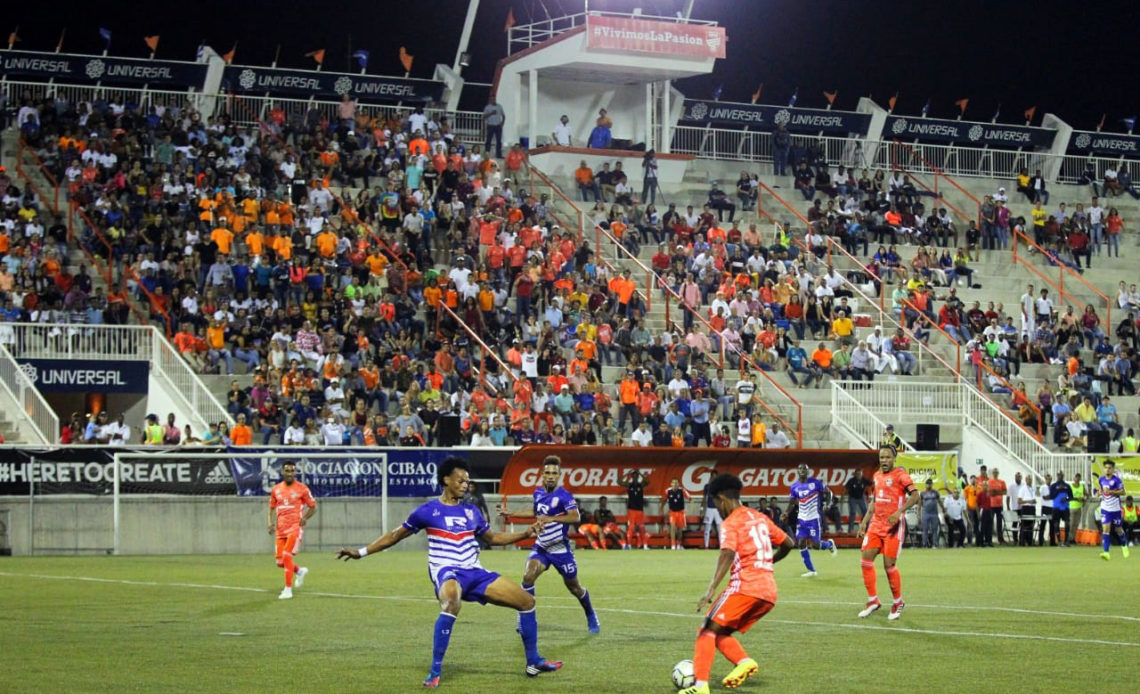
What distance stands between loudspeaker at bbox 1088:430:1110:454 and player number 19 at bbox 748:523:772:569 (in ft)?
104

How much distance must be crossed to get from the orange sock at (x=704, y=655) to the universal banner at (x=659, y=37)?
134 feet

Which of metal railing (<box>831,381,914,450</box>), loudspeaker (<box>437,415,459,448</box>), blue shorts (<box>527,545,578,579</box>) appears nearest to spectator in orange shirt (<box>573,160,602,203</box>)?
metal railing (<box>831,381,914,450</box>)

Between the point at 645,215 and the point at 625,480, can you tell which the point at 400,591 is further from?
the point at 645,215

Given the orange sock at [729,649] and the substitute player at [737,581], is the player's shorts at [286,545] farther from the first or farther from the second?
the orange sock at [729,649]

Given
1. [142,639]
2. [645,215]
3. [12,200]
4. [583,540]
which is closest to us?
[142,639]

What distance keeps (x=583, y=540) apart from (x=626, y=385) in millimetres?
4457

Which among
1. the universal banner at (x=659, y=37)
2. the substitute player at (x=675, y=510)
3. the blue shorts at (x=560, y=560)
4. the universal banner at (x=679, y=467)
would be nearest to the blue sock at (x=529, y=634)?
the blue shorts at (x=560, y=560)

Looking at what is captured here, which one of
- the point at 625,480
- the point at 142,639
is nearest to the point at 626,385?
the point at 625,480

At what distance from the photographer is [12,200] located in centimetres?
4006

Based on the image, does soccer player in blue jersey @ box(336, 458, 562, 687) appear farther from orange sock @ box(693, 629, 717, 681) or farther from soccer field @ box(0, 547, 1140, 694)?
orange sock @ box(693, 629, 717, 681)

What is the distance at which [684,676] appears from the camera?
1285 centimetres

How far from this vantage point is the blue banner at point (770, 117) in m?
59.6

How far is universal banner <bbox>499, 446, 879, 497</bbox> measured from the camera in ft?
119

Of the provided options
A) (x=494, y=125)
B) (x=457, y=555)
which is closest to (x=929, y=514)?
(x=494, y=125)
